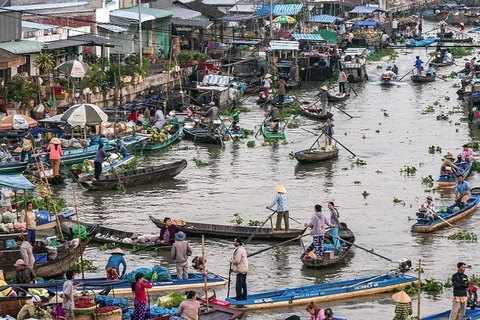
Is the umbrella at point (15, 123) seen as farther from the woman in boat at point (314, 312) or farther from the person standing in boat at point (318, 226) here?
the woman in boat at point (314, 312)

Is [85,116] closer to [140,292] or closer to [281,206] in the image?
[281,206]

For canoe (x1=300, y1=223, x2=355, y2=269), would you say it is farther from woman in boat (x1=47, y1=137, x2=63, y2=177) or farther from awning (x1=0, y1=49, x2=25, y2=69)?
awning (x1=0, y1=49, x2=25, y2=69)

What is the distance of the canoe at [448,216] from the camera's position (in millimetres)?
31067

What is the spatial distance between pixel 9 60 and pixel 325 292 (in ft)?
68.8

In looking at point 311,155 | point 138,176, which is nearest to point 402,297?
point 138,176

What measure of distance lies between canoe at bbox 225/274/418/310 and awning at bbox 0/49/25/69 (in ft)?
65.0

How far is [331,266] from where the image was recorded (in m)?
27.5

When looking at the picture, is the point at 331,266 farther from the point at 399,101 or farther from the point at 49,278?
the point at 399,101

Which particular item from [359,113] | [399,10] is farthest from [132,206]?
[399,10]

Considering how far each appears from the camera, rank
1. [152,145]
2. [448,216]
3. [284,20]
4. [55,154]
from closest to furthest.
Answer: [448,216]
[55,154]
[152,145]
[284,20]

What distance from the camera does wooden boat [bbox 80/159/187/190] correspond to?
1388 inches

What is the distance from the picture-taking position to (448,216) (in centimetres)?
3169

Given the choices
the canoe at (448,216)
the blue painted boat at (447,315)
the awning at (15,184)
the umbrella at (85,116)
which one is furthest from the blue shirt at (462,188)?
the awning at (15,184)

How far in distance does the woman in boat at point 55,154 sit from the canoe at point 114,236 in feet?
21.1
